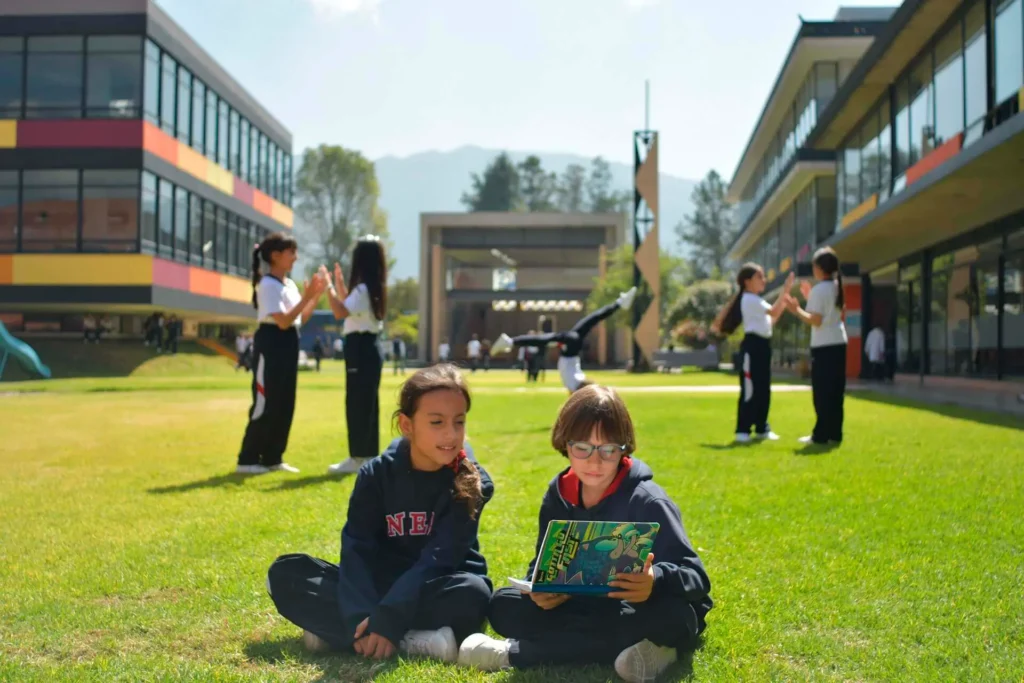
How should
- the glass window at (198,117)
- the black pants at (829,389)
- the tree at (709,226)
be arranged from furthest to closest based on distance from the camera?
the tree at (709,226), the glass window at (198,117), the black pants at (829,389)

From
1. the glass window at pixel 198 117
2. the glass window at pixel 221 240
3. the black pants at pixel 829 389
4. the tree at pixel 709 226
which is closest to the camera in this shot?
the black pants at pixel 829 389

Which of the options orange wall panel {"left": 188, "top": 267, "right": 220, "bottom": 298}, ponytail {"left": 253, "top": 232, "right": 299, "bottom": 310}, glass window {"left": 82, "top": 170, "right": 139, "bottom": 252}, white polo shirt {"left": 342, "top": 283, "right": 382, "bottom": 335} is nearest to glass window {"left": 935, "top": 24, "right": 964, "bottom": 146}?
white polo shirt {"left": 342, "top": 283, "right": 382, "bottom": 335}

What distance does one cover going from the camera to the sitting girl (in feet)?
11.3

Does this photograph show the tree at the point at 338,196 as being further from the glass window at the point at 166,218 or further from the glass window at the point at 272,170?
the glass window at the point at 166,218

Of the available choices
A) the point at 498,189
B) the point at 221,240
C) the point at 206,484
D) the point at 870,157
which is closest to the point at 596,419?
the point at 206,484

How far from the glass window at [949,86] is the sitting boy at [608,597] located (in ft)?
58.3

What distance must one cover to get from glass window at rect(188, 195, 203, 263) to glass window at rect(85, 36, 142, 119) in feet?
19.4

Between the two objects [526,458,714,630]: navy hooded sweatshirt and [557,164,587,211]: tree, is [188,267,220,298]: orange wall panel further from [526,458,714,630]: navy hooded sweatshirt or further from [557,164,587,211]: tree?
[557,164,587,211]: tree

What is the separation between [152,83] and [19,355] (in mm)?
12313

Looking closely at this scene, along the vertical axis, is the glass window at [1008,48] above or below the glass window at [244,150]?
below

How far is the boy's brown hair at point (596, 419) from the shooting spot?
3.34 m

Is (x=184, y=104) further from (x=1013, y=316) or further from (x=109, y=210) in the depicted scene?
(x=1013, y=316)

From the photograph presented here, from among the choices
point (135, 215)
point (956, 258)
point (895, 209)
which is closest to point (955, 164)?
point (895, 209)

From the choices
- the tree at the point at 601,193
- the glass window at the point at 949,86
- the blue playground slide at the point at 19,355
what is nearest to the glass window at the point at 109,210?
the blue playground slide at the point at 19,355
